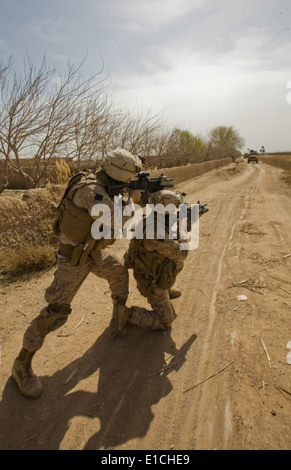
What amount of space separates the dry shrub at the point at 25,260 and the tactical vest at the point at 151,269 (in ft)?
6.03

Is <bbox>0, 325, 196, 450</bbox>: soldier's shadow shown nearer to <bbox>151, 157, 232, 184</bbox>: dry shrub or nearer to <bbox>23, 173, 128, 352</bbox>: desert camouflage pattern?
<bbox>23, 173, 128, 352</bbox>: desert camouflage pattern

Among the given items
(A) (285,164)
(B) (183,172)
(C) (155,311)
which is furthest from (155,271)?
(A) (285,164)

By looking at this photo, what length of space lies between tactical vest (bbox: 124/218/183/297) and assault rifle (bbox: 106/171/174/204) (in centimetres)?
51

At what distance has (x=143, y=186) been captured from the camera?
2.69m

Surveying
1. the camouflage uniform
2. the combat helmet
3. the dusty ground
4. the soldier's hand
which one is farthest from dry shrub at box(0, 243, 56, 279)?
the combat helmet

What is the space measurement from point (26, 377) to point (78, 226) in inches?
50.0

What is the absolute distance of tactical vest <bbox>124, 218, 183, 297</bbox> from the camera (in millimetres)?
2734

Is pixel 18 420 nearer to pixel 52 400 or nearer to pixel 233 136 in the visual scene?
pixel 52 400

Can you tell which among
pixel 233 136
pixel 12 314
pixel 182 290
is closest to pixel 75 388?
pixel 12 314

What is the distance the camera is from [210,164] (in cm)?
2173

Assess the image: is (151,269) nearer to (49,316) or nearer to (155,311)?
(155,311)

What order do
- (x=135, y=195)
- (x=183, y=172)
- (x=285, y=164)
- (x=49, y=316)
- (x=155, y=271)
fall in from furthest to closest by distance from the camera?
(x=285, y=164), (x=183, y=172), (x=155, y=271), (x=135, y=195), (x=49, y=316)

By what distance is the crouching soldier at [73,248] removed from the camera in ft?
7.16

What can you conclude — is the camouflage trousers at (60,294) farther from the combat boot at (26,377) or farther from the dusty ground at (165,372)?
the dusty ground at (165,372)
